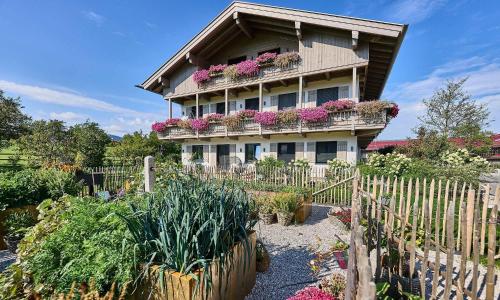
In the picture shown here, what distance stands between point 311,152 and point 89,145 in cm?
1890

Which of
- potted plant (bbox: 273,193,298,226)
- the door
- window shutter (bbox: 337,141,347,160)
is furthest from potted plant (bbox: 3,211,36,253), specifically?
window shutter (bbox: 337,141,347,160)

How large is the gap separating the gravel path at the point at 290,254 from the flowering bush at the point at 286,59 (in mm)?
10414

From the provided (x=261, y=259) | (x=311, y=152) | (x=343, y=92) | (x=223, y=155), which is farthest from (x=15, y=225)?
(x=343, y=92)

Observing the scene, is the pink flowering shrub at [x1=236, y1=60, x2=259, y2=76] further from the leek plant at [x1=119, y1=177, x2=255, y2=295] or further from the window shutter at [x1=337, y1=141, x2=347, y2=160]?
the leek plant at [x1=119, y1=177, x2=255, y2=295]

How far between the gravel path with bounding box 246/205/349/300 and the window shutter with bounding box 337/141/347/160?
7236mm

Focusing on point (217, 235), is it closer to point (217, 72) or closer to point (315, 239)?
point (315, 239)

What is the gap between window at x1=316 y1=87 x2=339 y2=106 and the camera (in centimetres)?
1408

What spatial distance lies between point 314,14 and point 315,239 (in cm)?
1243

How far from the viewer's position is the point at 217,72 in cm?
1681

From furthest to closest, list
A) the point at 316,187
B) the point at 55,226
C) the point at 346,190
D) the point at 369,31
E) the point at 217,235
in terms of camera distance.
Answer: the point at 369,31 < the point at 316,187 < the point at 346,190 < the point at 55,226 < the point at 217,235

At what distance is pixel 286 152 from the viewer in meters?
15.6

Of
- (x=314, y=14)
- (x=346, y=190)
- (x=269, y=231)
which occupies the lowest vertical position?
(x=269, y=231)

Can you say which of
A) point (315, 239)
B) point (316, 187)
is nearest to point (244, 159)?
point (316, 187)

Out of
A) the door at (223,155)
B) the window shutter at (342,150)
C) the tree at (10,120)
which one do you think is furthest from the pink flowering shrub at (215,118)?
the tree at (10,120)
